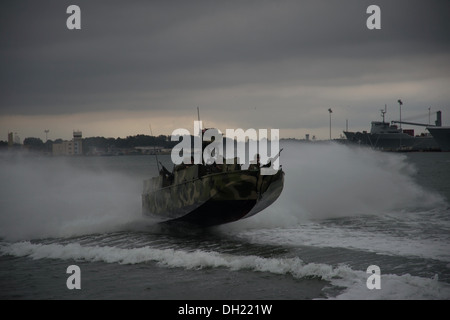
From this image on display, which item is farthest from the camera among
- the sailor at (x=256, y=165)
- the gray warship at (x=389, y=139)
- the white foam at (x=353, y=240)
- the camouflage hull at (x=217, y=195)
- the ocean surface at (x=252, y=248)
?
the gray warship at (x=389, y=139)

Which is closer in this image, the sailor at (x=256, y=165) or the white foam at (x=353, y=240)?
the white foam at (x=353, y=240)

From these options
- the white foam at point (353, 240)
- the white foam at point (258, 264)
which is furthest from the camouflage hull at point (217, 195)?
the white foam at point (258, 264)

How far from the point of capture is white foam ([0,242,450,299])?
12.4 metres

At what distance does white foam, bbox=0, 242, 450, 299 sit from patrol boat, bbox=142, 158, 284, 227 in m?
2.71

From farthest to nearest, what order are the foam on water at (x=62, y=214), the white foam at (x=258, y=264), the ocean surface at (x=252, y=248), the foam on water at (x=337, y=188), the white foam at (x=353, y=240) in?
the foam on water at (x=337, y=188), the foam on water at (x=62, y=214), the white foam at (x=353, y=240), the ocean surface at (x=252, y=248), the white foam at (x=258, y=264)

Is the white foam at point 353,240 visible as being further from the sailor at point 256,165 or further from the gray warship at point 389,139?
the gray warship at point 389,139

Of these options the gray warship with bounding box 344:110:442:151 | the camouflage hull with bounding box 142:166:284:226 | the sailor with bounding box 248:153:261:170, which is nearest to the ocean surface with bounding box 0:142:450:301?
the camouflage hull with bounding box 142:166:284:226

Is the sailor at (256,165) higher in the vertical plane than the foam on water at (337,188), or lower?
higher

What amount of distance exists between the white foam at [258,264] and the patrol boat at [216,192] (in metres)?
2.71

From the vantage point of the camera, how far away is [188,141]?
71.9ft

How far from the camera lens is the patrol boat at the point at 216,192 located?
1950cm

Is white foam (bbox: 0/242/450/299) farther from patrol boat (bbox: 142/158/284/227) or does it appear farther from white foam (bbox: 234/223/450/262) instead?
white foam (bbox: 234/223/450/262)

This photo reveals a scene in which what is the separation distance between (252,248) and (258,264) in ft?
10.3
